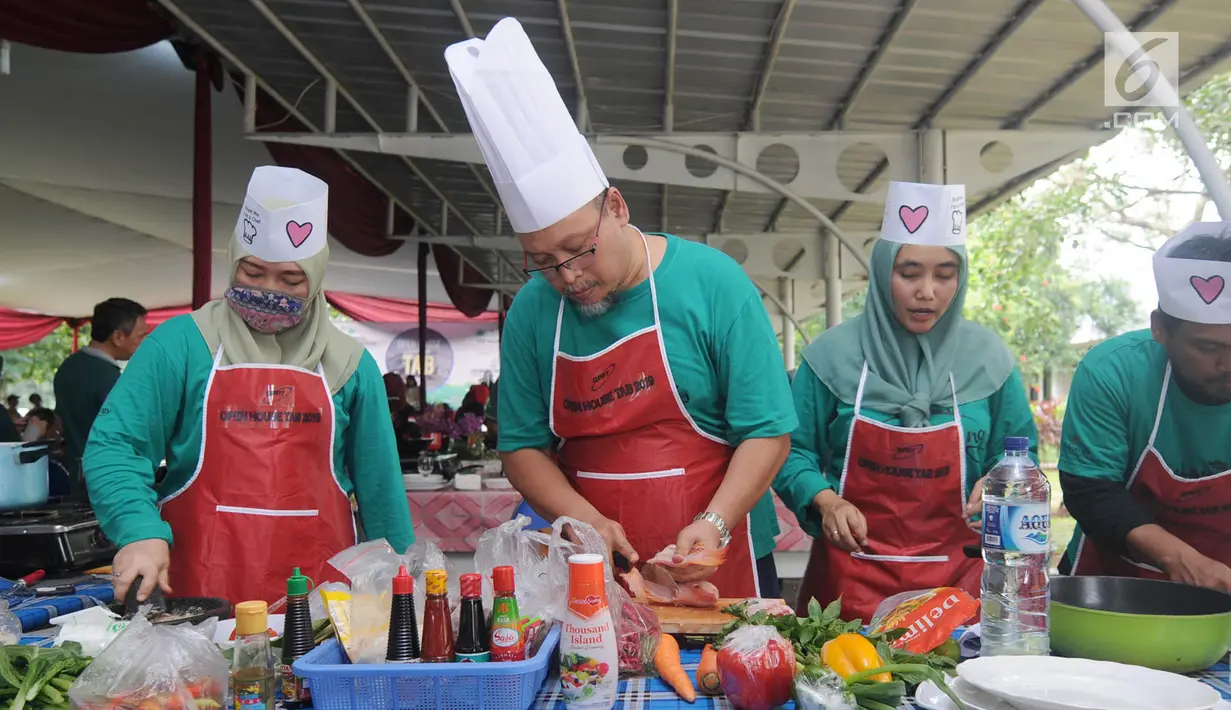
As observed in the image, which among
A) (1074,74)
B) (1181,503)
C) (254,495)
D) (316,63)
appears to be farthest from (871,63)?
(254,495)

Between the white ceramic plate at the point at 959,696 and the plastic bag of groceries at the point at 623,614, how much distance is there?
0.41 meters

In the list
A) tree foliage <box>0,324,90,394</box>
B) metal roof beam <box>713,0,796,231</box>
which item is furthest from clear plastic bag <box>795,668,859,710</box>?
tree foliage <box>0,324,90,394</box>

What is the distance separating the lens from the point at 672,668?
151 cm

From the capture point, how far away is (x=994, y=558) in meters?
1.66

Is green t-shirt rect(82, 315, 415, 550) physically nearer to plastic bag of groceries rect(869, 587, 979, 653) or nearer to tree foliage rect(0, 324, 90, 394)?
plastic bag of groceries rect(869, 587, 979, 653)

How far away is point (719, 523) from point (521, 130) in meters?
0.91

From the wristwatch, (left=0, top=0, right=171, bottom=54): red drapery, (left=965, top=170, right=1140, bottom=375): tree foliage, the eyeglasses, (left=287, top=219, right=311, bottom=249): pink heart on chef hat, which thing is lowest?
the wristwatch

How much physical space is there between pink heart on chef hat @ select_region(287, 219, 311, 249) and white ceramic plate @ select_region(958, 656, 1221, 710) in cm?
177

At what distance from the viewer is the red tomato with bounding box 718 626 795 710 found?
4.42 ft

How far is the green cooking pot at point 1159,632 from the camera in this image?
1472 millimetres

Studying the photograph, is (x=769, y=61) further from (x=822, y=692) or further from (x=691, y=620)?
(x=822, y=692)

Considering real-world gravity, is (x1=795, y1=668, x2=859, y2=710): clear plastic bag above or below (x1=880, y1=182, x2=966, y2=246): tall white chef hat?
below

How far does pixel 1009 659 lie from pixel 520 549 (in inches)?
30.1

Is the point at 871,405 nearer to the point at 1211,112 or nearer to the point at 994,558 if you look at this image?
the point at 994,558
